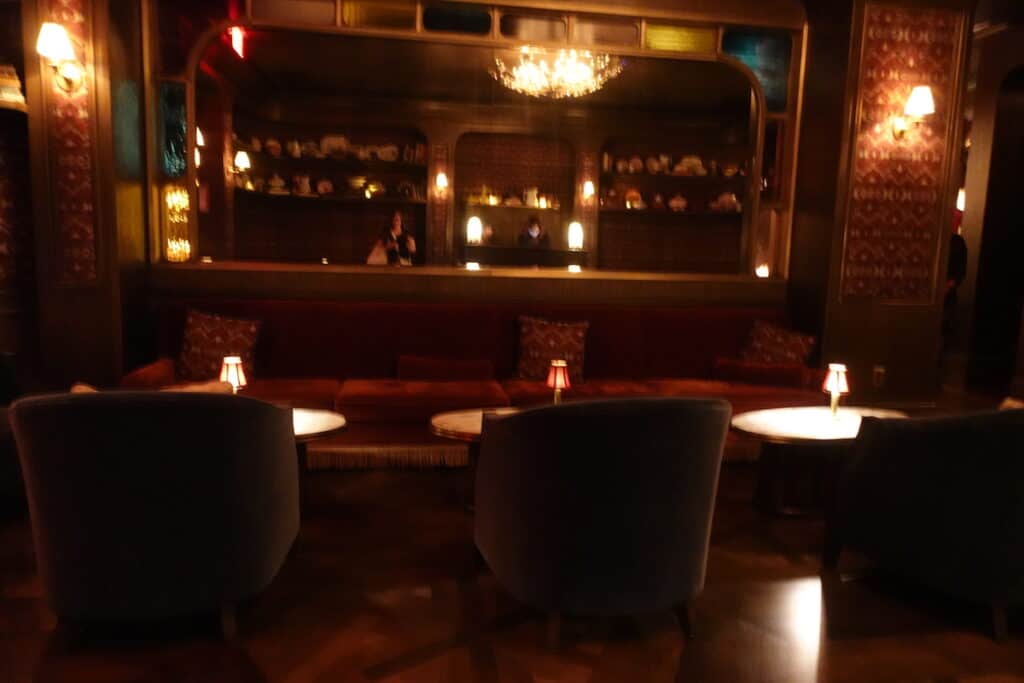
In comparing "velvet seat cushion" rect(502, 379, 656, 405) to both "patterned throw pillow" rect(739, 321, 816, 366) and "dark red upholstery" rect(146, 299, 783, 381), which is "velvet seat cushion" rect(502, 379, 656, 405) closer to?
"dark red upholstery" rect(146, 299, 783, 381)

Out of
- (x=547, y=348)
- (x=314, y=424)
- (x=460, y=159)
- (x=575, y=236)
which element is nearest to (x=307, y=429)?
(x=314, y=424)

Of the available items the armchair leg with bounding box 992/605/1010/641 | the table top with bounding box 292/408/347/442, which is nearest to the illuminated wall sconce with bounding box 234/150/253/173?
the table top with bounding box 292/408/347/442

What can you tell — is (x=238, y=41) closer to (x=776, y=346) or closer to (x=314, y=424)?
(x=314, y=424)

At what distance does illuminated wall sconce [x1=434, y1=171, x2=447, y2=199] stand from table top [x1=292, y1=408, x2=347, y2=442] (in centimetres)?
375

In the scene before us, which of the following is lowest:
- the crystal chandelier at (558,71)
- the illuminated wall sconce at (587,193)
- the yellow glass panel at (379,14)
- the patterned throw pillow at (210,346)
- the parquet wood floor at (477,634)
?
the parquet wood floor at (477,634)

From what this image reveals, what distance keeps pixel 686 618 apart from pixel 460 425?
3.92 ft

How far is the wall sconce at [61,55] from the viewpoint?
11.6ft

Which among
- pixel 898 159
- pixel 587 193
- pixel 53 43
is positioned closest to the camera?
pixel 53 43

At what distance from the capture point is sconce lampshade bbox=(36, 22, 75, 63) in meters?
3.54

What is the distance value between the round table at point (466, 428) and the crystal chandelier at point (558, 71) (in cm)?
297

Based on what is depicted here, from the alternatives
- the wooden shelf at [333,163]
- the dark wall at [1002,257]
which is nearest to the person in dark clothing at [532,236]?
the wooden shelf at [333,163]

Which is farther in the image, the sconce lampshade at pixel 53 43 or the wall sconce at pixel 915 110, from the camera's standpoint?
the wall sconce at pixel 915 110

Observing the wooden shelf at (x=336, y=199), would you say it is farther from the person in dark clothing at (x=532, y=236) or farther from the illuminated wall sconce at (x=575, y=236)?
the illuminated wall sconce at (x=575, y=236)

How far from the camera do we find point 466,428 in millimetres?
2965
